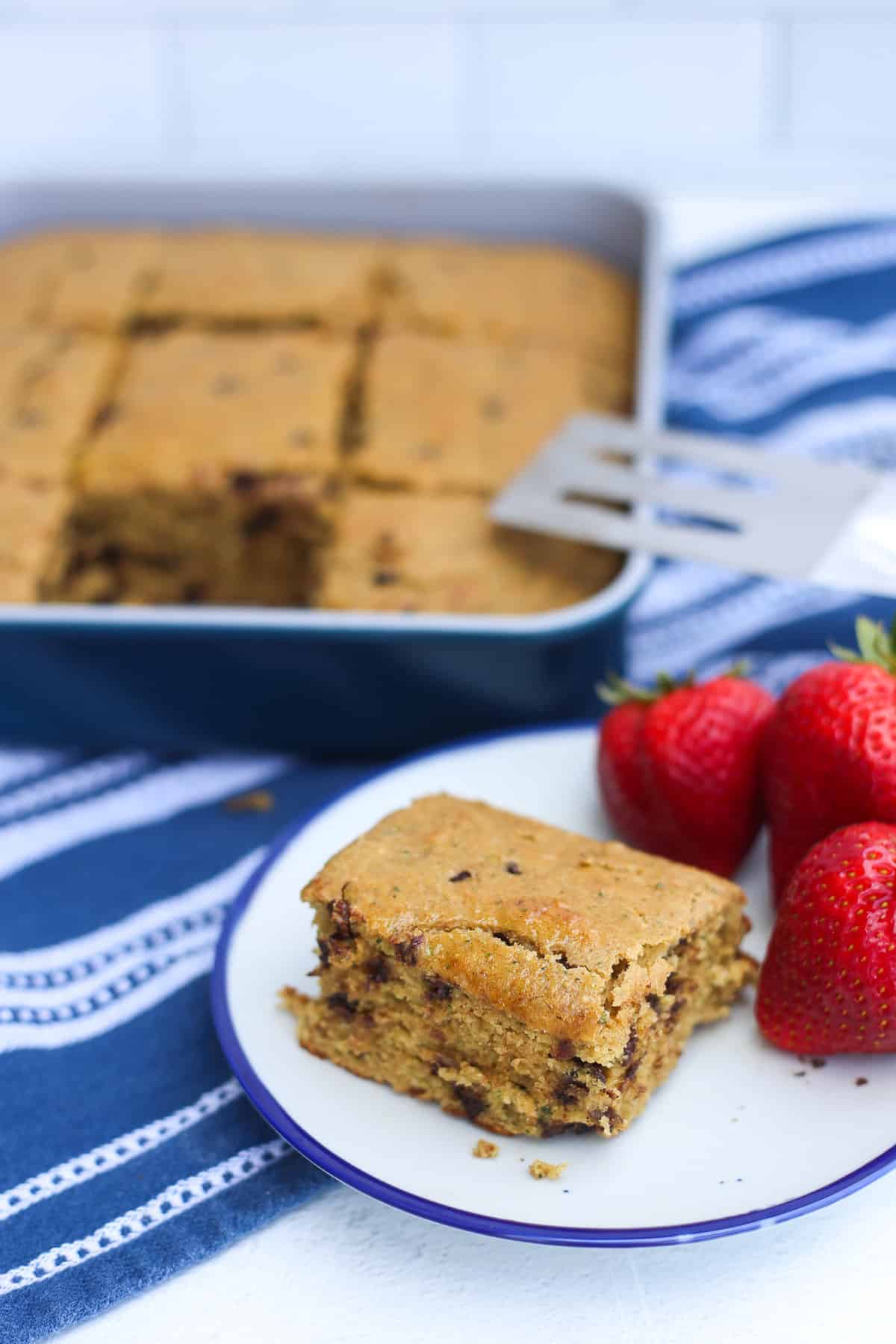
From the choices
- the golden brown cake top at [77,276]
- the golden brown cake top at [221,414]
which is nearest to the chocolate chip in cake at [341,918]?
the golden brown cake top at [221,414]

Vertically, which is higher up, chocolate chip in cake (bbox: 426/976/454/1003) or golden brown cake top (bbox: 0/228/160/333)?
golden brown cake top (bbox: 0/228/160/333)

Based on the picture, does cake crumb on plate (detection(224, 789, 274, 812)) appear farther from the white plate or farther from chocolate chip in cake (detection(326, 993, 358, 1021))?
chocolate chip in cake (detection(326, 993, 358, 1021))

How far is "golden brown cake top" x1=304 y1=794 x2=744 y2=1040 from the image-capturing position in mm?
1136

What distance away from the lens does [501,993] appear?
3.75 feet

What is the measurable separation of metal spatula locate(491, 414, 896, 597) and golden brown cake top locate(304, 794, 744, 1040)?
1.50 feet

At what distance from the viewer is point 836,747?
129 cm

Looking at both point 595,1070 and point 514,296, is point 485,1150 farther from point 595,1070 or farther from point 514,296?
point 514,296

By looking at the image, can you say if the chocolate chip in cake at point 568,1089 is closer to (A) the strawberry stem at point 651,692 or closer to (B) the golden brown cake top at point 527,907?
(B) the golden brown cake top at point 527,907

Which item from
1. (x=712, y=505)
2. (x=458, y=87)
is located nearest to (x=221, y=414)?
(x=712, y=505)

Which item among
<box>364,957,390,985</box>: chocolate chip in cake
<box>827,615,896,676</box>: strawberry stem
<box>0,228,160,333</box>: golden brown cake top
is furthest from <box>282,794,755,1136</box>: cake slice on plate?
<box>0,228,160,333</box>: golden brown cake top

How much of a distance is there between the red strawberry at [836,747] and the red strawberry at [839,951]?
70 mm

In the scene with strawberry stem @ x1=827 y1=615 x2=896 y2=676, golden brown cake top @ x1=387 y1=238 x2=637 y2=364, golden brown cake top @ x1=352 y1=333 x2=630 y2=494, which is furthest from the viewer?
golden brown cake top @ x1=387 y1=238 x2=637 y2=364

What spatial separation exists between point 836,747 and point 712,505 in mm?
501

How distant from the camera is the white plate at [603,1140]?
109cm
